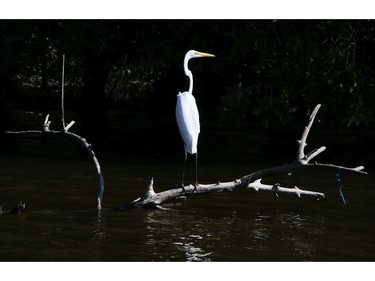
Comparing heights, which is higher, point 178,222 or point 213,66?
point 213,66

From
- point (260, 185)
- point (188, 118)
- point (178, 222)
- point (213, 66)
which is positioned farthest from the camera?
point (213, 66)

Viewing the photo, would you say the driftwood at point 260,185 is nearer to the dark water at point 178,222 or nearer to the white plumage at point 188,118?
the dark water at point 178,222

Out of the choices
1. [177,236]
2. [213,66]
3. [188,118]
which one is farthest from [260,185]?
[213,66]

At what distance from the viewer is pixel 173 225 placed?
606 inches

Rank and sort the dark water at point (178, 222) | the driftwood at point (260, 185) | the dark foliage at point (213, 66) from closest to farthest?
the dark water at point (178, 222), the driftwood at point (260, 185), the dark foliage at point (213, 66)

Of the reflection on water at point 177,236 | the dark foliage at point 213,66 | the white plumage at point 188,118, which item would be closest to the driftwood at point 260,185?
the reflection on water at point 177,236

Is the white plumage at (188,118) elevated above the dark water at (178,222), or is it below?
above

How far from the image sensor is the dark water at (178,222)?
13203 millimetres

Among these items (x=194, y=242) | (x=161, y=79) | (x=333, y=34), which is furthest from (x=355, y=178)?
(x=161, y=79)

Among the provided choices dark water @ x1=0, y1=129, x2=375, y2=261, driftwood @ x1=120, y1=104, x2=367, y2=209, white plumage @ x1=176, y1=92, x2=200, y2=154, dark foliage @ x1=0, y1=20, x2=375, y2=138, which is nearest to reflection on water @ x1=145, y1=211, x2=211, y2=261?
dark water @ x1=0, y1=129, x2=375, y2=261

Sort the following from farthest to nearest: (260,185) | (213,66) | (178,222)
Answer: (213,66) → (178,222) → (260,185)

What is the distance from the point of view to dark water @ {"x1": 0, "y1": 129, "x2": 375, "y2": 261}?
13.2 metres

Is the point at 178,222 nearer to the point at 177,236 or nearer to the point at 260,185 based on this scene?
the point at 177,236

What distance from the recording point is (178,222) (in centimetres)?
1574
